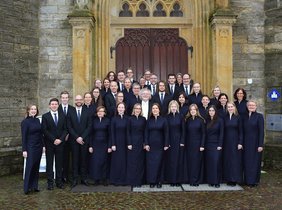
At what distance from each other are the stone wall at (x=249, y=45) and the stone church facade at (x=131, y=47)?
0.03 metres

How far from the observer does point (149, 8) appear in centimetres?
1004

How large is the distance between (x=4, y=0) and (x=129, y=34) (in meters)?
3.22

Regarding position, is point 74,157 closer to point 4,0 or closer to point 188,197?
point 188,197

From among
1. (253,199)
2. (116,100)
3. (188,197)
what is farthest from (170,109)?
(253,199)

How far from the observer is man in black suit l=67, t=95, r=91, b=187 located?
6.99 meters

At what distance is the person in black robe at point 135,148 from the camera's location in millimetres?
7031

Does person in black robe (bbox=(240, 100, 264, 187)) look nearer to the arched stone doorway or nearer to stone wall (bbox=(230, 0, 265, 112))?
the arched stone doorway

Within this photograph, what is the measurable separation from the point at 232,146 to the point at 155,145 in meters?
1.48

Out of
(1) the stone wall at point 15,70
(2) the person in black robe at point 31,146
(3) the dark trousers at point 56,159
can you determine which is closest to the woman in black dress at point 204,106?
(3) the dark trousers at point 56,159

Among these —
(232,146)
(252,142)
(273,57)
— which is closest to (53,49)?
(232,146)

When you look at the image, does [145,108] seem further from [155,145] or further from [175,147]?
[175,147]

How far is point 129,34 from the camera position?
10047 millimetres

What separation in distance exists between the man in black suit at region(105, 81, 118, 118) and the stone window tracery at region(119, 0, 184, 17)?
3233 mm

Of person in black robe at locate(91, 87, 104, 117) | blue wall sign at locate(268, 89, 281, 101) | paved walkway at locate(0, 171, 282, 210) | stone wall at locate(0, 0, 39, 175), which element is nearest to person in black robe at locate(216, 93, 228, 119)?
paved walkway at locate(0, 171, 282, 210)
